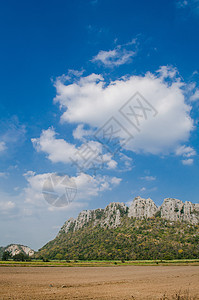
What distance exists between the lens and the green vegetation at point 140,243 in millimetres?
135375

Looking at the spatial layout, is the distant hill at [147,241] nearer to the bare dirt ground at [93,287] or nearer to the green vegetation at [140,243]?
the green vegetation at [140,243]

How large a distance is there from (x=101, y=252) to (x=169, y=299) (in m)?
145

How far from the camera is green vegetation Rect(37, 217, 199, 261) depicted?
135m

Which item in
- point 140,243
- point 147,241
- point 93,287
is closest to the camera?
point 93,287

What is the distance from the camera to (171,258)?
124m

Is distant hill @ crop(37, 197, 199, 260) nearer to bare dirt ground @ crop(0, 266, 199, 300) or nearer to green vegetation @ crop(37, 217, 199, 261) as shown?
green vegetation @ crop(37, 217, 199, 261)

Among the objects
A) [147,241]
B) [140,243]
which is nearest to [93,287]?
[140,243]

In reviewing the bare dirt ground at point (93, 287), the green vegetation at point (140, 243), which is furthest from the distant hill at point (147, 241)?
the bare dirt ground at point (93, 287)

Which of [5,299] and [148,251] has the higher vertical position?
[5,299]

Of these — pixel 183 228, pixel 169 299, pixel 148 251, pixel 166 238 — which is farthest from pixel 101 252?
pixel 169 299

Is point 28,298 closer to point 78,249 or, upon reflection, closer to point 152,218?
point 78,249

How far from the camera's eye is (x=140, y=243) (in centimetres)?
15288

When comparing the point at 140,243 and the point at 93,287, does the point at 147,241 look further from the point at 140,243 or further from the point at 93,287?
the point at 93,287

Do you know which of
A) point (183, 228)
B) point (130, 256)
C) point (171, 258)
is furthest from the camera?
point (183, 228)
